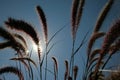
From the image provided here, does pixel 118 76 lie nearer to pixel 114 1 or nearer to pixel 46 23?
pixel 114 1

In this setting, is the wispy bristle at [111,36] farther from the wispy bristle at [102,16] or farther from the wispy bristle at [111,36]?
the wispy bristle at [102,16]

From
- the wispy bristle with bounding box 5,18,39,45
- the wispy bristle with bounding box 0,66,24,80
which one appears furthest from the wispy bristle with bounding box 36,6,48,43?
the wispy bristle with bounding box 0,66,24,80

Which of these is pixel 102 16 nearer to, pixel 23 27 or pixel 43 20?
pixel 43 20

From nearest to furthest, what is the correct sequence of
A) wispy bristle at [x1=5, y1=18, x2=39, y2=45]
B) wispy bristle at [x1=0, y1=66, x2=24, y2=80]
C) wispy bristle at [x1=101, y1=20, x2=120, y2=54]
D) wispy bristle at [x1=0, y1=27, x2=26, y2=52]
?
wispy bristle at [x1=101, y1=20, x2=120, y2=54] < wispy bristle at [x1=5, y1=18, x2=39, y2=45] < wispy bristle at [x1=0, y1=27, x2=26, y2=52] < wispy bristle at [x1=0, y1=66, x2=24, y2=80]

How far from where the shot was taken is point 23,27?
5.47 m

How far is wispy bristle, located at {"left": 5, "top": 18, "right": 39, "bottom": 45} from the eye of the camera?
5.47 metres

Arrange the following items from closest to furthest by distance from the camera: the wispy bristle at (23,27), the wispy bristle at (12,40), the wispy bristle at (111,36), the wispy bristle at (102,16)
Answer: the wispy bristle at (111,36)
the wispy bristle at (102,16)
the wispy bristle at (23,27)
the wispy bristle at (12,40)

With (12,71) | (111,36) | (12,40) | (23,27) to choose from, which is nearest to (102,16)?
(111,36)

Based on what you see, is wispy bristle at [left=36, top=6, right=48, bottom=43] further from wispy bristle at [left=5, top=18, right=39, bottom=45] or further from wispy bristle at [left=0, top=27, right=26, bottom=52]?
wispy bristle at [left=0, top=27, right=26, bottom=52]

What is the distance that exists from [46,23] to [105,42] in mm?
2017

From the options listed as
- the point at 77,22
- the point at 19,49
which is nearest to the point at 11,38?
the point at 19,49

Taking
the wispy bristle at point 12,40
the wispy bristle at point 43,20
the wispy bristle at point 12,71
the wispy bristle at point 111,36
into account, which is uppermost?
the wispy bristle at point 43,20

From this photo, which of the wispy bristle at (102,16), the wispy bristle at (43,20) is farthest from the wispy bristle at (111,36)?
the wispy bristle at (43,20)

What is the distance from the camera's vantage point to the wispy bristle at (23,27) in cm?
547
